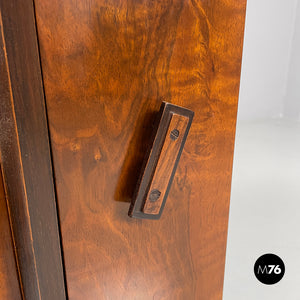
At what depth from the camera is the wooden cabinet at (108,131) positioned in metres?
0.57

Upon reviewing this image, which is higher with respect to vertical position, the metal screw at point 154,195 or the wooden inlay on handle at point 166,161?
the wooden inlay on handle at point 166,161

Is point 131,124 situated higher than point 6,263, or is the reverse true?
point 131,124

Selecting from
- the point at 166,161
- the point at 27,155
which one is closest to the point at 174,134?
the point at 166,161

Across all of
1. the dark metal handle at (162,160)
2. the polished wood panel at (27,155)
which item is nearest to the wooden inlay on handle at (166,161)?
the dark metal handle at (162,160)

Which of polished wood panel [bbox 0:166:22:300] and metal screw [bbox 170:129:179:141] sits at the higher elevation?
metal screw [bbox 170:129:179:141]

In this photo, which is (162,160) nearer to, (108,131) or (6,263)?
(108,131)

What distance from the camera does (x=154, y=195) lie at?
2.28ft

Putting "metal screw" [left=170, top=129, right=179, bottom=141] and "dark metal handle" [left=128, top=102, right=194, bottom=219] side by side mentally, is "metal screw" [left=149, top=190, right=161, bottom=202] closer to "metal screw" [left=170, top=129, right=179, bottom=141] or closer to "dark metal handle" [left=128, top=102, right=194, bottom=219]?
"dark metal handle" [left=128, top=102, right=194, bottom=219]

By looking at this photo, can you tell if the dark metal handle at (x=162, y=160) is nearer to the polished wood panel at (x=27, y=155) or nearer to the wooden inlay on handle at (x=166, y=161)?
the wooden inlay on handle at (x=166, y=161)

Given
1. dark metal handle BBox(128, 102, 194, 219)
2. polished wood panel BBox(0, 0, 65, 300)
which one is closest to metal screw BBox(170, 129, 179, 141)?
dark metal handle BBox(128, 102, 194, 219)

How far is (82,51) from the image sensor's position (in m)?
0.60

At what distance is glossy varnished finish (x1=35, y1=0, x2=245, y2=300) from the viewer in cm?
60

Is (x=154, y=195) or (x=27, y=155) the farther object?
(x=154, y=195)

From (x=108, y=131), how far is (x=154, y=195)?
5.8 inches
